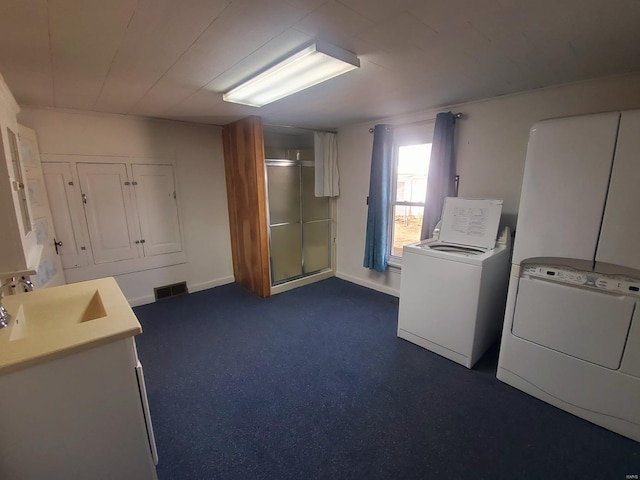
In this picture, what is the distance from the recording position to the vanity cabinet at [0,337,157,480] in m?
0.99

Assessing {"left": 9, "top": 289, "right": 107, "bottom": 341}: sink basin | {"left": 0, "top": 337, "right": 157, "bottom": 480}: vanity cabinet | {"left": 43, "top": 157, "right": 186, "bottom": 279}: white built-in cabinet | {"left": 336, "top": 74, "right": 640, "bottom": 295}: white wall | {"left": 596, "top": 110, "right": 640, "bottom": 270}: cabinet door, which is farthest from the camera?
{"left": 43, "top": 157, "right": 186, "bottom": 279}: white built-in cabinet

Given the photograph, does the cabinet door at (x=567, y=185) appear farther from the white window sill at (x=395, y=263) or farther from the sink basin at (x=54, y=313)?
the sink basin at (x=54, y=313)

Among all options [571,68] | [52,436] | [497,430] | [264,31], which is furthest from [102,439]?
[571,68]

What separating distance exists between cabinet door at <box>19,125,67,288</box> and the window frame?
11.5 feet

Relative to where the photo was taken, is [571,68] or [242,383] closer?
[571,68]

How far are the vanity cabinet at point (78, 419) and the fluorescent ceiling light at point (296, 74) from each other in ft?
5.51

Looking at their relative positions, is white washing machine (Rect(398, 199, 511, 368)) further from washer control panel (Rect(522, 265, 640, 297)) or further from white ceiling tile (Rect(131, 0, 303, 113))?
white ceiling tile (Rect(131, 0, 303, 113))

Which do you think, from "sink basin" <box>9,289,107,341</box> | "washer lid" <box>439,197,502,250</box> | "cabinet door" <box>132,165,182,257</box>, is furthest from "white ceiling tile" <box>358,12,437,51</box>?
"cabinet door" <box>132,165,182,257</box>

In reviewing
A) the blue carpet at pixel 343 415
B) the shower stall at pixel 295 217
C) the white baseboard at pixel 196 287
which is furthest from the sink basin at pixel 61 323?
the shower stall at pixel 295 217

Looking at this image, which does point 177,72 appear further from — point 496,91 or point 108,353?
point 496,91

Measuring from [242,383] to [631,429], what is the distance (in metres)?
2.45

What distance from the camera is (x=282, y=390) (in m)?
2.00

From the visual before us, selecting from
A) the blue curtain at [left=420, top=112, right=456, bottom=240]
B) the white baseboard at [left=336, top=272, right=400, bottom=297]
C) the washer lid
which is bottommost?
the white baseboard at [left=336, top=272, right=400, bottom=297]

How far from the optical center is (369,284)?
12.7ft
